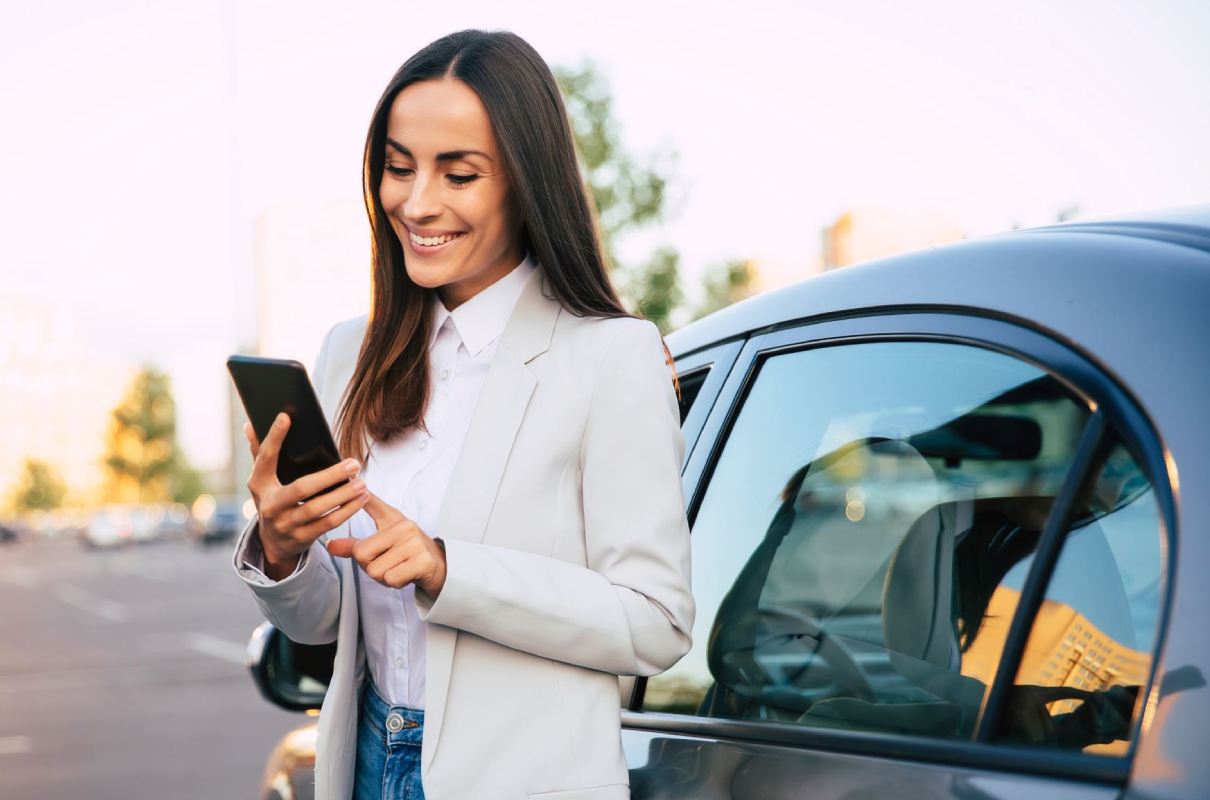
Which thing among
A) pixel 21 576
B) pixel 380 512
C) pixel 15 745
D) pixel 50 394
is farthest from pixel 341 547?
pixel 50 394

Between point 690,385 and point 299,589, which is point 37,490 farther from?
point 299,589

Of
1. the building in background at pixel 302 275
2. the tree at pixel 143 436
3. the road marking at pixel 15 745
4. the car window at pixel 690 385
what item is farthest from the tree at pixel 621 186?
the tree at pixel 143 436

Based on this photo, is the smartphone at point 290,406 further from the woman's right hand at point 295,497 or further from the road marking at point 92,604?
the road marking at point 92,604

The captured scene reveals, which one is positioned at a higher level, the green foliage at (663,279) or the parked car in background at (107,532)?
the green foliage at (663,279)

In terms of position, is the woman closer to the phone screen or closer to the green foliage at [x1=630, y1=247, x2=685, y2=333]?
the phone screen

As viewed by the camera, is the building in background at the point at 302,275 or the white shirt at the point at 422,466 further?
the building in background at the point at 302,275

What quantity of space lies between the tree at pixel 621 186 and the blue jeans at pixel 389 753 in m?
15.5

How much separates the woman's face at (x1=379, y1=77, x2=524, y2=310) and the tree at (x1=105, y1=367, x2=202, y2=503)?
359ft

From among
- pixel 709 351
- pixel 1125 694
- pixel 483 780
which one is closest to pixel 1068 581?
pixel 1125 694

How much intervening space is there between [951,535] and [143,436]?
363 feet

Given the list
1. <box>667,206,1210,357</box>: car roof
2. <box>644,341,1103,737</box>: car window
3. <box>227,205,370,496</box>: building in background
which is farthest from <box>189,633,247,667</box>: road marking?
<box>667,206,1210,357</box>: car roof

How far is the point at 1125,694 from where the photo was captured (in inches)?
47.1

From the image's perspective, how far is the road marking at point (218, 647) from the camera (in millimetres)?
12959

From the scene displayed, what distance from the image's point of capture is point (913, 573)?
170cm
